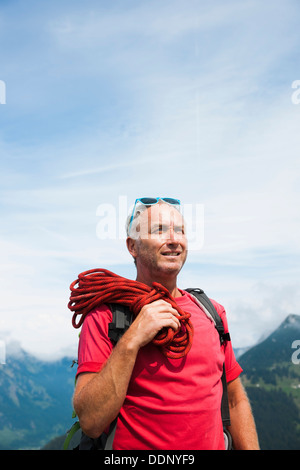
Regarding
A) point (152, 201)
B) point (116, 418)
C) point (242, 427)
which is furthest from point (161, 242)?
point (242, 427)

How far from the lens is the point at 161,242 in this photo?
16.2ft

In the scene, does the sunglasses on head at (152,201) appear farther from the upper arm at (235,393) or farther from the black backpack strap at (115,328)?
the upper arm at (235,393)

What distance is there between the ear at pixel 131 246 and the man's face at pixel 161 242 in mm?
101

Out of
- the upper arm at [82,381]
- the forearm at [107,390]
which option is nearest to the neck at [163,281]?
the forearm at [107,390]

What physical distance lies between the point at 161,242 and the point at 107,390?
71.9 inches

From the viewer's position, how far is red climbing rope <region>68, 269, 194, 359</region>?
4383 millimetres

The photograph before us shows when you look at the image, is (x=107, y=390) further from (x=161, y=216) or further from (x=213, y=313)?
(x=161, y=216)

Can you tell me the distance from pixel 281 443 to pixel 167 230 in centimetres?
22251

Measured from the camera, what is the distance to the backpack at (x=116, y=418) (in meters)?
4.30

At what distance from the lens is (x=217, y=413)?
4.68 metres

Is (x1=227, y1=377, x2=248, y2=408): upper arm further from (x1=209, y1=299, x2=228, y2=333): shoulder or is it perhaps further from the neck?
the neck

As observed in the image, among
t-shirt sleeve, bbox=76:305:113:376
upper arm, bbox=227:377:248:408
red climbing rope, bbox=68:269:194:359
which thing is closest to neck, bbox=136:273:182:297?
red climbing rope, bbox=68:269:194:359
